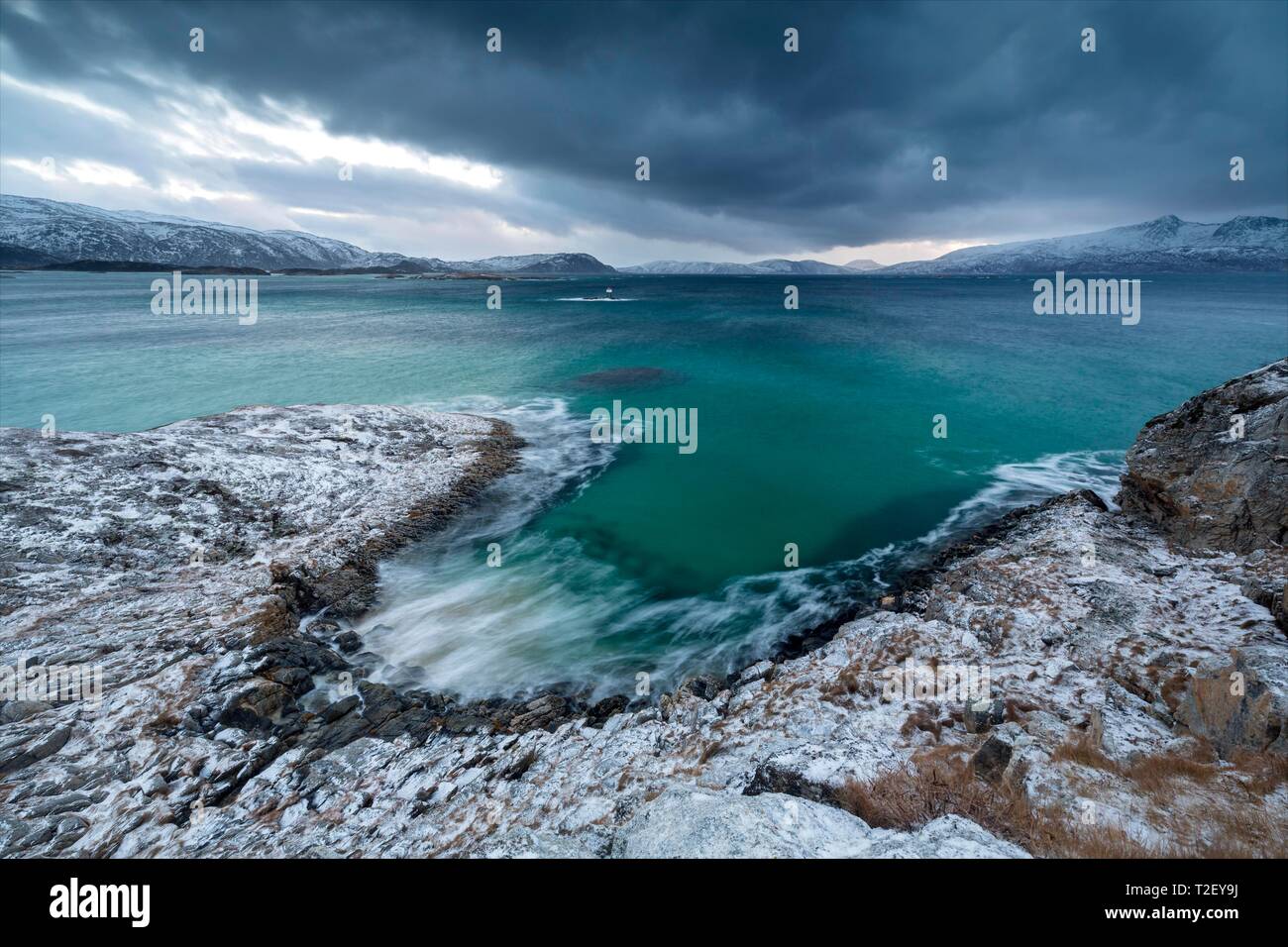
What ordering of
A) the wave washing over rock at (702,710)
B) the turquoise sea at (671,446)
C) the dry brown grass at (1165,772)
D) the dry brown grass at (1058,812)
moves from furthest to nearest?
the turquoise sea at (671,446)
the dry brown grass at (1165,772)
the wave washing over rock at (702,710)
the dry brown grass at (1058,812)

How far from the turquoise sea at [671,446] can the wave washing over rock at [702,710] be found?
199cm

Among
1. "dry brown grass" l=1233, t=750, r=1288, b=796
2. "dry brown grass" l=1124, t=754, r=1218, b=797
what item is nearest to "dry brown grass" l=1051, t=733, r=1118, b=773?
"dry brown grass" l=1124, t=754, r=1218, b=797

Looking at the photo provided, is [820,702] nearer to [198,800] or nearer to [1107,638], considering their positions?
[1107,638]

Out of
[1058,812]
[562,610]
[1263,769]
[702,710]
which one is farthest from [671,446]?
[1263,769]

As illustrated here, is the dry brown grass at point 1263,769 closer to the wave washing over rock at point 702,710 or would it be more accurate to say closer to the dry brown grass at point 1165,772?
the wave washing over rock at point 702,710

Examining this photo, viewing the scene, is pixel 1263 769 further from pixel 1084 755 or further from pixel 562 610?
pixel 562 610

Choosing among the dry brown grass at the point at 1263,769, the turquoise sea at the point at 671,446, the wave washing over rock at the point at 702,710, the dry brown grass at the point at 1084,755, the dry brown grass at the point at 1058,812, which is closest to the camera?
the dry brown grass at the point at 1058,812

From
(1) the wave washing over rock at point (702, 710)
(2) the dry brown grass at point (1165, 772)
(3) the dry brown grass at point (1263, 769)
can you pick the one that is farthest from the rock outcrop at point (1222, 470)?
(2) the dry brown grass at point (1165, 772)

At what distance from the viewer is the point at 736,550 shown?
56.5 feet

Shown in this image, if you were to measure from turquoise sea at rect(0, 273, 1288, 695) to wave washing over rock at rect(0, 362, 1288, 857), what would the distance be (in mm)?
1994

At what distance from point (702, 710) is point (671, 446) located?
18473 mm

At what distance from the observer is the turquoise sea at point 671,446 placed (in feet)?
44.4
